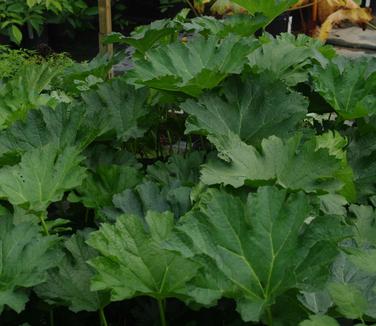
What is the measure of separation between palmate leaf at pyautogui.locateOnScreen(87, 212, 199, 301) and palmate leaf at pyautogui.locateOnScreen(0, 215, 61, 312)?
0.08m

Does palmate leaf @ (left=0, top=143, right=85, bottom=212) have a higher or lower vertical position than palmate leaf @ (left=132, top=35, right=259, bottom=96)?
lower

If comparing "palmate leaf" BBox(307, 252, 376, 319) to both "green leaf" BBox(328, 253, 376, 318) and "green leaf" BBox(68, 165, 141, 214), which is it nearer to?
"green leaf" BBox(328, 253, 376, 318)

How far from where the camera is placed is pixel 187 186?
3.75ft

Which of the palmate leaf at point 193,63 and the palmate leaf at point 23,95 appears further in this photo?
the palmate leaf at point 23,95

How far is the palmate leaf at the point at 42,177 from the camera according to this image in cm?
106

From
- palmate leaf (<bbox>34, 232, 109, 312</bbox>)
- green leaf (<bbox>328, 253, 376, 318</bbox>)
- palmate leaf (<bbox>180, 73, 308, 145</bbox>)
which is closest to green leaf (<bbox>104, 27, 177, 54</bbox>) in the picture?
palmate leaf (<bbox>180, 73, 308, 145</bbox>)

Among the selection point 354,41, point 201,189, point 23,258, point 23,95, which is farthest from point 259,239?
point 354,41

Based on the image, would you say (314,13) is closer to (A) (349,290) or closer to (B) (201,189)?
(B) (201,189)

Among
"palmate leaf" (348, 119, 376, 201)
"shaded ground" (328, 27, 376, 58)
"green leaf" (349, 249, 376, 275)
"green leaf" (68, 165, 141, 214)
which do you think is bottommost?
"shaded ground" (328, 27, 376, 58)

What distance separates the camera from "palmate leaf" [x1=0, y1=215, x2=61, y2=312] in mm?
893

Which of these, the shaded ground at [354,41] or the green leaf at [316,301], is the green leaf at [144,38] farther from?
the shaded ground at [354,41]

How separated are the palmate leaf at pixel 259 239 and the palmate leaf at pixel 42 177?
27 cm

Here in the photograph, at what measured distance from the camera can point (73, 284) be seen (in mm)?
978

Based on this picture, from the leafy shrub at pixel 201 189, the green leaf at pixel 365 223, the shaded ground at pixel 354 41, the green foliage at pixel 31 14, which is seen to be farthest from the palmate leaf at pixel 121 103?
the shaded ground at pixel 354 41
